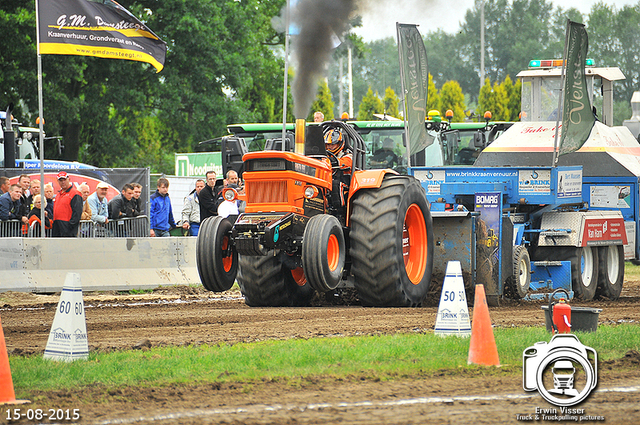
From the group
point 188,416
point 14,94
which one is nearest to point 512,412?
point 188,416

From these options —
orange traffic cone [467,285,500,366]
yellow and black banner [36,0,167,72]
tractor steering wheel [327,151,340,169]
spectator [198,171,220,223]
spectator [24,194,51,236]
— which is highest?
yellow and black banner [36,0,167,72]

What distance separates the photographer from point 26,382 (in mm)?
6141

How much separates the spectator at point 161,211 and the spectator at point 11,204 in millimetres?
2362

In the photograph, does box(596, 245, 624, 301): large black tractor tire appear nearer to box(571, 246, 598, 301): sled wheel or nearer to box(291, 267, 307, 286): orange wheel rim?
box(571, 246, 598, 301): sled wheel

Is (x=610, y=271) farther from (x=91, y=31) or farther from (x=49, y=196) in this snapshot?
(x=91, y=31)

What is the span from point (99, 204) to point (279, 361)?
28.8ft

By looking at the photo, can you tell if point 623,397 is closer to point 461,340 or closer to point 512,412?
point 512,412

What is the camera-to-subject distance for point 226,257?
9742 mm

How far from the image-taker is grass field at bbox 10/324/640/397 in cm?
622

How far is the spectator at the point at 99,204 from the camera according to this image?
572 inches

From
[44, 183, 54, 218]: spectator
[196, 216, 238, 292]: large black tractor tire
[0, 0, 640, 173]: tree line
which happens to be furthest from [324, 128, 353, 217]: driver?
[0, 0, 640, 173]: tree line

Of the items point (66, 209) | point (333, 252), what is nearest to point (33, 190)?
point (66, 209)

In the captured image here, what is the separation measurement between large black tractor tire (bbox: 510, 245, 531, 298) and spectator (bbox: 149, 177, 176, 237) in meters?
7.00

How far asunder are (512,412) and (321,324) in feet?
12.8
